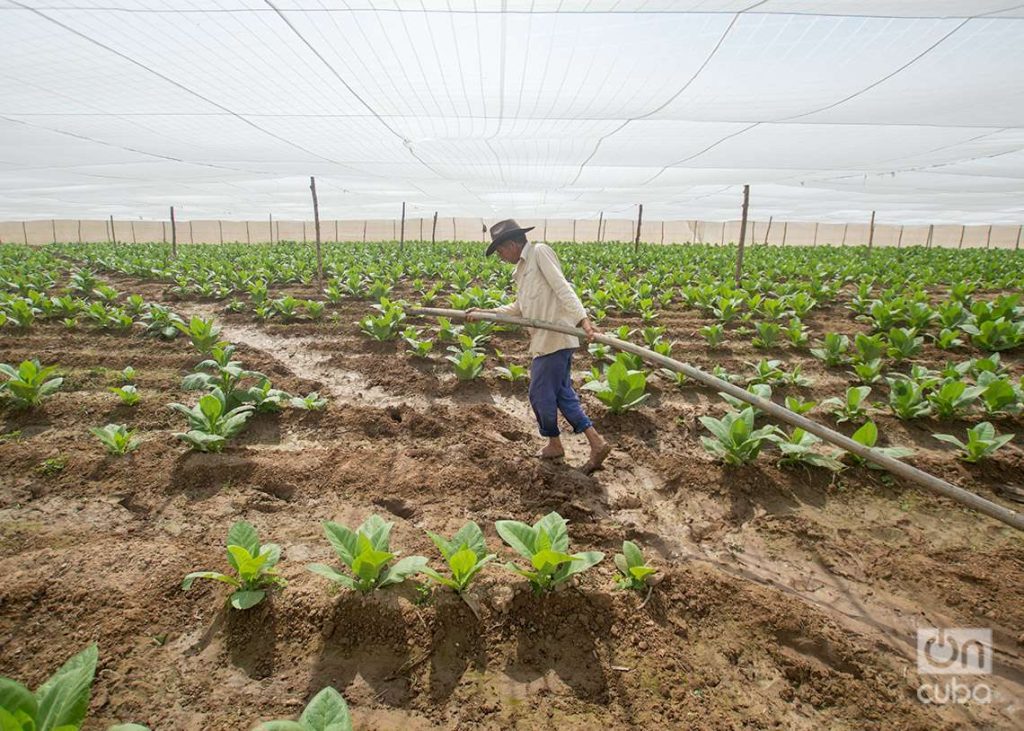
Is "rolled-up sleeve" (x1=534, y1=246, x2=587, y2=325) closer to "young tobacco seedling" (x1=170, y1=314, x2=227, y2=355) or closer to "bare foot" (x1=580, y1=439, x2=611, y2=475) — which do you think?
"bare foot" (x1=580, y1=439, x2=611, y2=475)

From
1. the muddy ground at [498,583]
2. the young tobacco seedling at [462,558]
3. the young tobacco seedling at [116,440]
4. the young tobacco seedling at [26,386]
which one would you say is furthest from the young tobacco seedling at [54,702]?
the young tobacco seedling at [26,386]

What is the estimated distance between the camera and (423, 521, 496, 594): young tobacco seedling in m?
2.57

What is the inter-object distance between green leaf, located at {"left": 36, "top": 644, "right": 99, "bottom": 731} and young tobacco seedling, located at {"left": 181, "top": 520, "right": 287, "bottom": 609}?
0.69m

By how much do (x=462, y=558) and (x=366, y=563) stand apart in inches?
18.4

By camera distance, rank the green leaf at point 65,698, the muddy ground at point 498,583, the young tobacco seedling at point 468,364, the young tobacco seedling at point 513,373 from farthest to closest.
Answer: the young tobacco seedling at point 468,364 < the young tobacco seedling at point 513,373 < the muddy ground at point 498,583 < the green leaf at point 65,698

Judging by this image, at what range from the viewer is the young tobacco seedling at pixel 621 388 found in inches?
201

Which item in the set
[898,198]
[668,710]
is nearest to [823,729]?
[668,710]

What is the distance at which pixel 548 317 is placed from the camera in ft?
14.0

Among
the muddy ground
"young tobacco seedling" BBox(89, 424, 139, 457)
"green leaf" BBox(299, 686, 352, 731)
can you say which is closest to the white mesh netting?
"young tobacco seedling" BBox(89, 424, 139, 457)

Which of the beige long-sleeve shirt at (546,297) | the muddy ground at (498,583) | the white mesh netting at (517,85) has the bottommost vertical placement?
the muddy ground at (498,583)

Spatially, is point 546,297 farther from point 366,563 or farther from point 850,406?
point 850,406

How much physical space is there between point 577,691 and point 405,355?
224 inches

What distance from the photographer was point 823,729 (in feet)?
6.82

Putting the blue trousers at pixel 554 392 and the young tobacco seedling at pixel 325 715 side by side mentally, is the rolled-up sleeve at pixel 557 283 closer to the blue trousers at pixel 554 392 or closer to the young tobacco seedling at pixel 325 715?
the blue trousers at pixel 554 392
